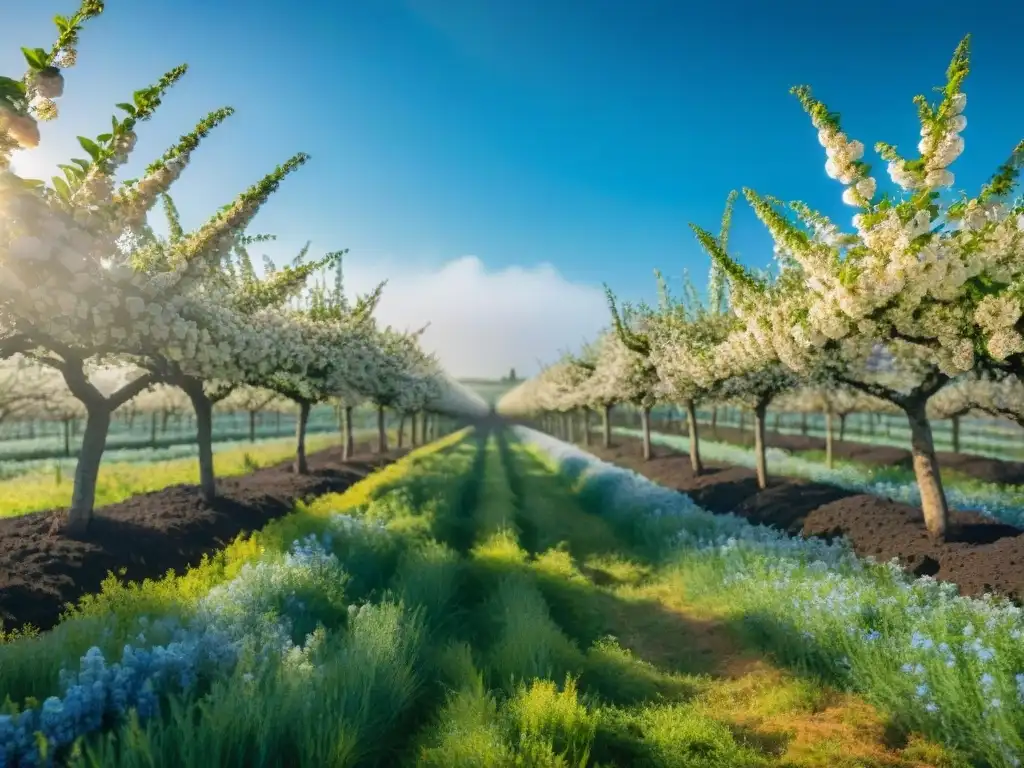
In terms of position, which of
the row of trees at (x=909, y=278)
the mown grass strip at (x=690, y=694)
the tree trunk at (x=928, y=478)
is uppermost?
the row of trees at (x=909, y=278)

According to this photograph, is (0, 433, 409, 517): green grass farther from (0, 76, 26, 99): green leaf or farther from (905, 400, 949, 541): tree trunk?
(905, 400, 949, 541): tree trunk

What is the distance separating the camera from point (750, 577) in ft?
31.8

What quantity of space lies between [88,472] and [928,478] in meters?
13.9

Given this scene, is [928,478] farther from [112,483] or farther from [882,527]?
→ [112,483]

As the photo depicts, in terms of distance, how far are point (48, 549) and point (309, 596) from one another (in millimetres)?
4456

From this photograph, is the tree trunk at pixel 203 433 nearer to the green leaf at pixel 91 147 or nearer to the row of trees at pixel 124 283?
the row of trees at pixel 124 283

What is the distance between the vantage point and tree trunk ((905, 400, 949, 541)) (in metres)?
10.5

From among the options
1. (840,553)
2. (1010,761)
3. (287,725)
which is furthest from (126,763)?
(840,553)

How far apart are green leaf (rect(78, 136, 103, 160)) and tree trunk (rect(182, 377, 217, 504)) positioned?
9214 millimetres

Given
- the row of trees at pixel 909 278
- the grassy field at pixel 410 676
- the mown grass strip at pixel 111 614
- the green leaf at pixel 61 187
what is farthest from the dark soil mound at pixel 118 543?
the row of trees at pixel 909 278

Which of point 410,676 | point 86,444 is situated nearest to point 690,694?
point 410,676

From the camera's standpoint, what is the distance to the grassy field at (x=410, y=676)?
4395 mm

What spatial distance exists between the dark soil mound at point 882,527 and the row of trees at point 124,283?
408 inches

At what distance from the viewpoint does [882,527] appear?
11516 millimetres
